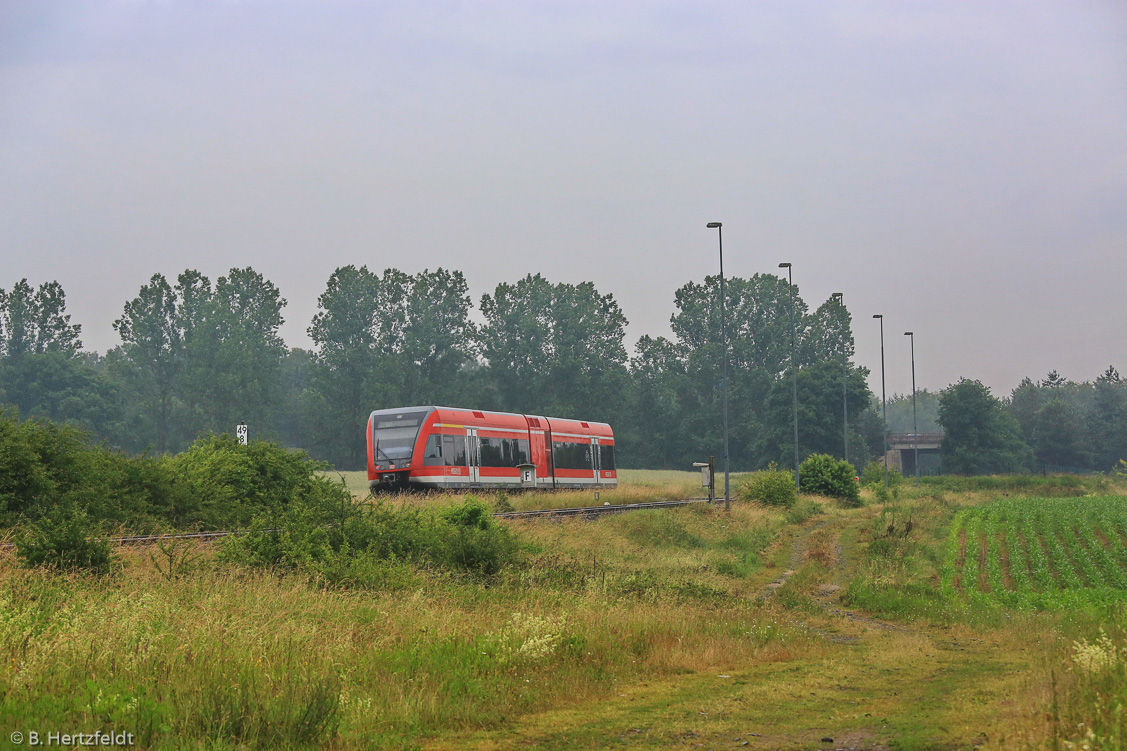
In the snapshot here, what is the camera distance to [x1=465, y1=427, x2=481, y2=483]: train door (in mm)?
33188

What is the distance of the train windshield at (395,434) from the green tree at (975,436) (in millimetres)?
77384

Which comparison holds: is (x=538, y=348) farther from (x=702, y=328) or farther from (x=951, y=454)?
(x=951, y=454)

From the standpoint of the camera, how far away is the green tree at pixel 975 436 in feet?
314

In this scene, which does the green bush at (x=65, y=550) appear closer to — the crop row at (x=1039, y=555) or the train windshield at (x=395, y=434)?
the crop row at (x=1039, y=555)

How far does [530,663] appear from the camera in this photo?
427 inches

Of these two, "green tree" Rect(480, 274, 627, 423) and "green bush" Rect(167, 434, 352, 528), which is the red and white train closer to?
"green bush" Rect(167, 434, 352, 528)

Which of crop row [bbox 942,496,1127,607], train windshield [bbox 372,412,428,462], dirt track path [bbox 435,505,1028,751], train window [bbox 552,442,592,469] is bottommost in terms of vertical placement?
crop row [bbox 942,496,1127,607]

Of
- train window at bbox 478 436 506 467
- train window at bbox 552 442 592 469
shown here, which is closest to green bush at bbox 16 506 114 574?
train window at bbox 478 436 506 467

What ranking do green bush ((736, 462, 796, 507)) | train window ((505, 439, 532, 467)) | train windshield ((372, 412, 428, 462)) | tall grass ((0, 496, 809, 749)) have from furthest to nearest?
green bush ((736, 462, 796, 507))
train window ((505, 439, 532, 467))
train windshield ((372, 412, 428, 462))
tall grass ((0, 496, 809, 749))

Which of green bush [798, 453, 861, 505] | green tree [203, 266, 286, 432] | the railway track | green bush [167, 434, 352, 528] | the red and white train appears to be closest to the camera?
the railway track

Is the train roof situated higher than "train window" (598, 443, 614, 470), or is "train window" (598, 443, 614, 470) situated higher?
the train roof

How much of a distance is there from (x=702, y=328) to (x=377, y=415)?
6863cm

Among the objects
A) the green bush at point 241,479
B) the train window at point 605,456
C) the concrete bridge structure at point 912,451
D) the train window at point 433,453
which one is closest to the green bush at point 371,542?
the green bush at point 241,479

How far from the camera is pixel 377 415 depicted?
33.1 metres
